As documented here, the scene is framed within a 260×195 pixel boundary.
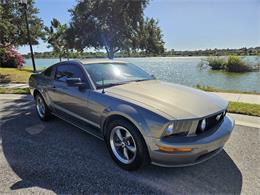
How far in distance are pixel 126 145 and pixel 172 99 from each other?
91cm

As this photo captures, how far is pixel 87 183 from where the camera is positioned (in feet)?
8.18

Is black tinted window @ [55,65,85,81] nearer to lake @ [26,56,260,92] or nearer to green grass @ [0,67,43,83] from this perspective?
lake @ [26,56,260,92]

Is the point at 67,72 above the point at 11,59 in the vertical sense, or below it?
below

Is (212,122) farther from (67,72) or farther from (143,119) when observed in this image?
(67,72)

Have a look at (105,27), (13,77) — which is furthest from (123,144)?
(13,77)

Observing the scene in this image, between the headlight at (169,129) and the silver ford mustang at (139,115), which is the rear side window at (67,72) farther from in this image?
the headlight at (169,129)

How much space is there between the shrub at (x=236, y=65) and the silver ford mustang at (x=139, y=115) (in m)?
19.0

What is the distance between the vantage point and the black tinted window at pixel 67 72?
3583 millimetres

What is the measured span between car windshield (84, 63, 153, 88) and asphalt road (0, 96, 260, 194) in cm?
→ 114

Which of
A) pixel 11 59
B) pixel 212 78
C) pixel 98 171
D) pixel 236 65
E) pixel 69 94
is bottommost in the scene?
pixel 212 78

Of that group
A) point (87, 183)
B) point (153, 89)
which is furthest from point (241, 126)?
point (87, 183)

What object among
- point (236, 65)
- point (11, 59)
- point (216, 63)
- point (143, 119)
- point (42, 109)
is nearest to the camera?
point (143, 119)

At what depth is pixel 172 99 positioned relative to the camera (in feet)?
9.03

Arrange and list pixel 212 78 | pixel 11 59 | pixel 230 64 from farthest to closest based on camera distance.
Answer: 1. pixel 11 59
2. pixel 230 64
3. pixel 212 78
